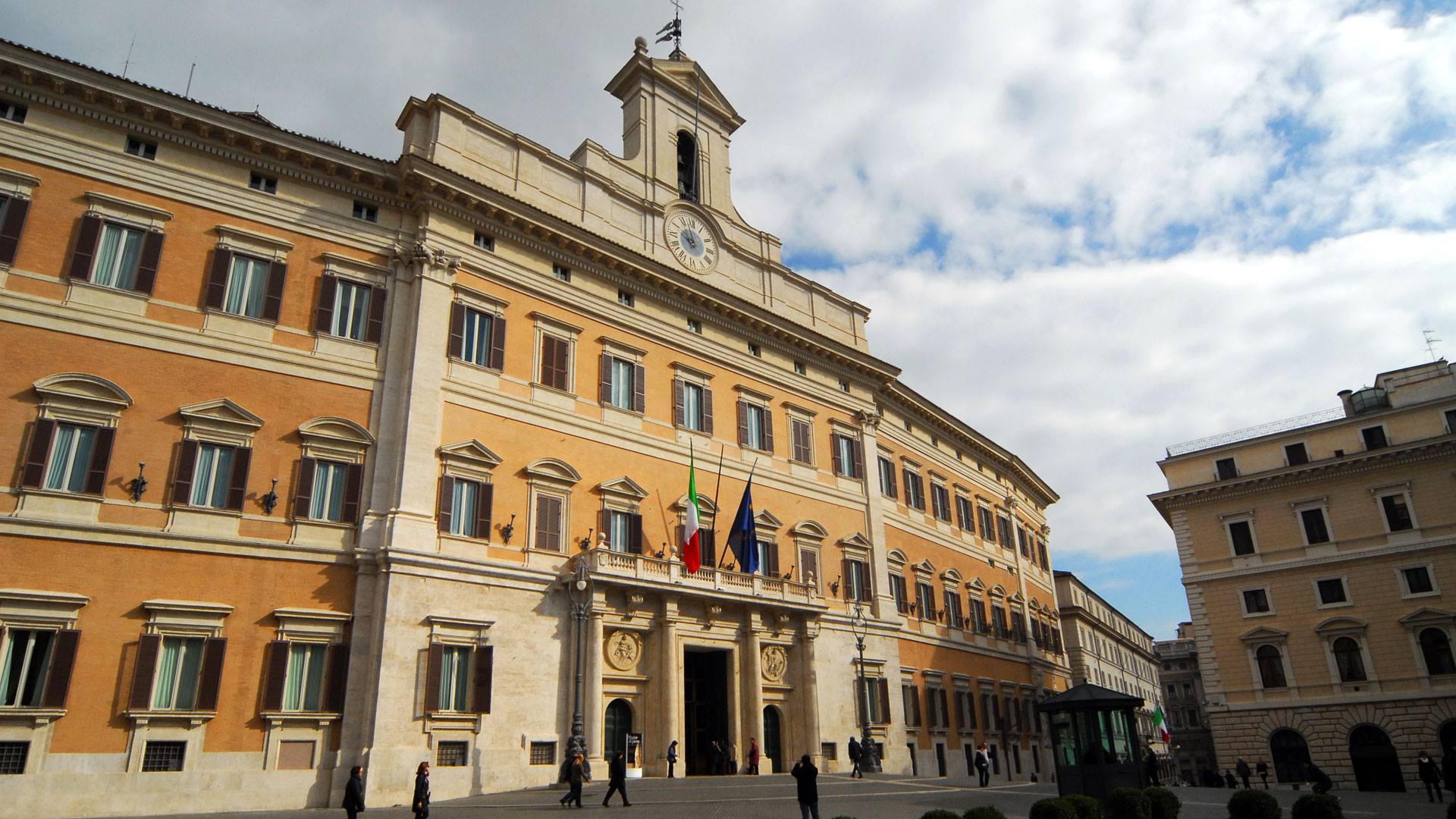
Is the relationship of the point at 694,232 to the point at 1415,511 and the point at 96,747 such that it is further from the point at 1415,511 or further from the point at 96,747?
the point at 1415,511

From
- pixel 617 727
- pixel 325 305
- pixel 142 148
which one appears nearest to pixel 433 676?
pixel 617 727

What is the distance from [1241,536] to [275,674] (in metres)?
40.4

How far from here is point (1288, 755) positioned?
130ft

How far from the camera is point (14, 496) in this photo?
1869 cm

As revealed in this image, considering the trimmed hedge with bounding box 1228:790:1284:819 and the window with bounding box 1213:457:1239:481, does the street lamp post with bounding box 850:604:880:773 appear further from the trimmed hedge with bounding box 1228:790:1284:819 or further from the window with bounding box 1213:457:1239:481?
the window with bounding box 1213:457:1239:481

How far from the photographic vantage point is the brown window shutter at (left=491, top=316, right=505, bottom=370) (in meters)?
25.8

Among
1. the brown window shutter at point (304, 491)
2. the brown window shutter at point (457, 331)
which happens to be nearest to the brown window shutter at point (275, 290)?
the brown window shutter at point (304, 491)

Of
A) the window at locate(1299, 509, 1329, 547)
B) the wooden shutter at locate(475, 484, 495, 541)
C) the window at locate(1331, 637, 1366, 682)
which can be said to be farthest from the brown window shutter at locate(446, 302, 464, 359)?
the window at locate(1331, 637, 1366, 682)

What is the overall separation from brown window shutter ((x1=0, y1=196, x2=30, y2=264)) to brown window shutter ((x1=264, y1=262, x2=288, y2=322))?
488 cm

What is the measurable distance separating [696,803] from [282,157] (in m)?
18.5

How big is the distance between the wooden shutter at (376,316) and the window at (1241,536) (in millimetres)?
38057

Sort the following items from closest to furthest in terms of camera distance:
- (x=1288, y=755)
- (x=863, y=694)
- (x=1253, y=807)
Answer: (x=1253, y=807), (x=863, y=694), (x=1288, y=755)

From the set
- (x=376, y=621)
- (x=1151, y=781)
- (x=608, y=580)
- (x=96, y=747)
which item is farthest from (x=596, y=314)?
(x=1151, y=781)

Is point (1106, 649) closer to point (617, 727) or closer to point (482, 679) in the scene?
point (617, 727)
